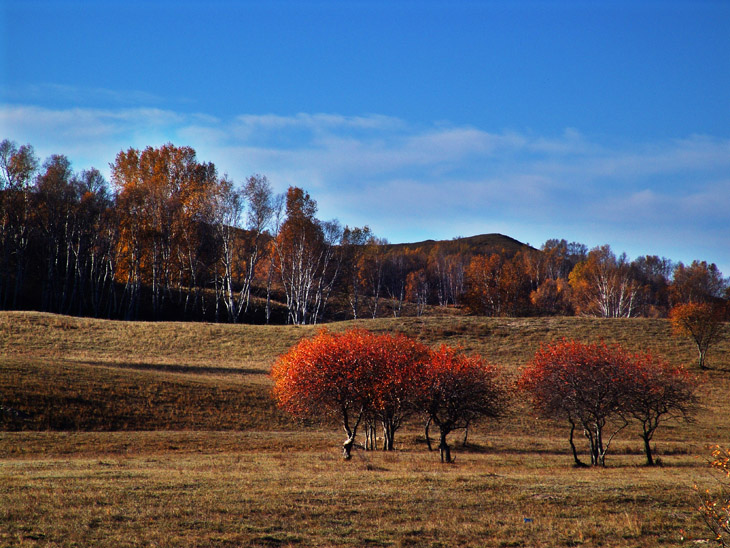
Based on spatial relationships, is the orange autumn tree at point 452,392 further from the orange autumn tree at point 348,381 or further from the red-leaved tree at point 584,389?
the red-leaved tree at point 584,389

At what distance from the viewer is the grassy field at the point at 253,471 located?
1261 cm

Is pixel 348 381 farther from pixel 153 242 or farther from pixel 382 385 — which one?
pixel 153 242

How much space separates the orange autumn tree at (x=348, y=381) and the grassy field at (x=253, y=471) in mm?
2314

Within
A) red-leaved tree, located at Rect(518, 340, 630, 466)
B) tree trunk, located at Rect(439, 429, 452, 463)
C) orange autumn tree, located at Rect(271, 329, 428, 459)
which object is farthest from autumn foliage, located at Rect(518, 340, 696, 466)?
orange autumn tree, located at Rect(271, 329, 428, 459)

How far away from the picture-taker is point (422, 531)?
42.2 ft

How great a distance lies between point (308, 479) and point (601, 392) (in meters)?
16.1

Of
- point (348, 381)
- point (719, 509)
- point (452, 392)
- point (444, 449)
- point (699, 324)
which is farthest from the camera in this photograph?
point (699, 324)

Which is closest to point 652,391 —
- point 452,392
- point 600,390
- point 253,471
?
point 600,390

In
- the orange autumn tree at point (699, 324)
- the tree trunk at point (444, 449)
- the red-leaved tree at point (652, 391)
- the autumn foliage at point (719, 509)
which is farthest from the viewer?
the orange autumn tree at point (699, 324)

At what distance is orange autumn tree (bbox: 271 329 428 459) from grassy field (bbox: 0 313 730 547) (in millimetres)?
2314

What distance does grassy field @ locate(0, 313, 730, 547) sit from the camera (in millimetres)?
12609

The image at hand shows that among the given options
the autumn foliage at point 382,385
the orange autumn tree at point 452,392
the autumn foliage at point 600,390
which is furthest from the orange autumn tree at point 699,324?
the orange autumn tree at point 452,392

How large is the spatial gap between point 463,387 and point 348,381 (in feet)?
19.1

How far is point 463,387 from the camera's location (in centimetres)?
2794
